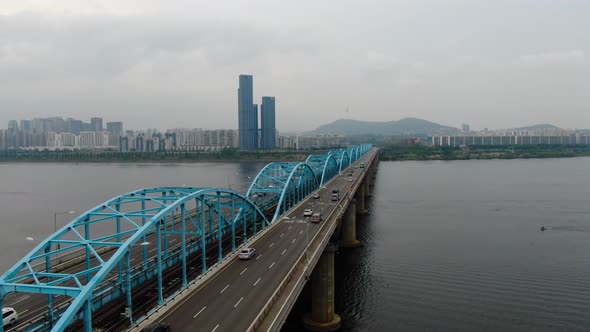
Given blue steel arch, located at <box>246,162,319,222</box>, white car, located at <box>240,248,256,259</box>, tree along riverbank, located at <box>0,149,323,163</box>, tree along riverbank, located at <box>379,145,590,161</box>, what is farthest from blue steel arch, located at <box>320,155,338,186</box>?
tree along riverbank, located at <box>379,145,590,161</box>

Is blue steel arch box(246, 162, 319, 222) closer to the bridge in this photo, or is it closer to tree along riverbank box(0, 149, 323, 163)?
the bridge

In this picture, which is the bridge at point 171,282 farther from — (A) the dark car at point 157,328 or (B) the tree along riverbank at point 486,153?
(B) the tree along riverbank at point 486,153

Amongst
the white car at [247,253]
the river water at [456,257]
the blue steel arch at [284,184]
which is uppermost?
the blue steel arch at [284,184]

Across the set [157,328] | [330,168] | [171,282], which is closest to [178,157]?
[330,168]

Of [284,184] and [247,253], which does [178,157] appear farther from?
[247,253]

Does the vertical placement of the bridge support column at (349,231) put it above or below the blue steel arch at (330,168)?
below

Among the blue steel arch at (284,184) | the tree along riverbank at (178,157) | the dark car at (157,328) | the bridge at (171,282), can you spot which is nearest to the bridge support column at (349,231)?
the blue steel arch at (284,184)
